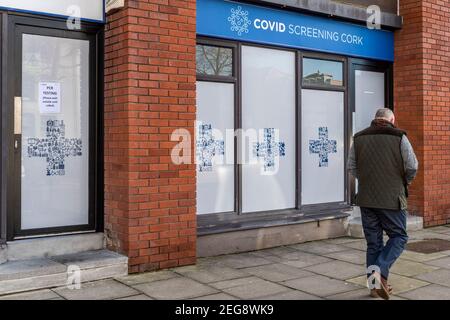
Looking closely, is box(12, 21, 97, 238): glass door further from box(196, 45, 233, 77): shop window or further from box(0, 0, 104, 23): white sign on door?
box(196, 45, 233, 77): shop window

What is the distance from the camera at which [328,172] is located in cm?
834

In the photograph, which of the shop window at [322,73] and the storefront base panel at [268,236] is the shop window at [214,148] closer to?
the storefront base panel at [268,236]

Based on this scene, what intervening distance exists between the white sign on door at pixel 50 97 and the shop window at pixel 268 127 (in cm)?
245

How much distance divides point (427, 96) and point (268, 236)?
3.76 m

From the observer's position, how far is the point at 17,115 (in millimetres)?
5621

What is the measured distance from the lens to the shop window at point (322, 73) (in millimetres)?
8016

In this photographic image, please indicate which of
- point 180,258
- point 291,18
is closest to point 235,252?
point 180,258

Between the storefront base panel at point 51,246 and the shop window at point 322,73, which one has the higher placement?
the shop window at point 322,73

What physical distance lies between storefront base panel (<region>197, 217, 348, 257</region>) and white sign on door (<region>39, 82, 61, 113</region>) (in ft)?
7.39

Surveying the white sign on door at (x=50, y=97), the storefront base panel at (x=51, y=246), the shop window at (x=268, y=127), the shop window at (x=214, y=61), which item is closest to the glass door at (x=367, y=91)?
the shop window at (x=268, y=127)

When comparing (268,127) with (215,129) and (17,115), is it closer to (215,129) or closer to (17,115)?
(215,129)

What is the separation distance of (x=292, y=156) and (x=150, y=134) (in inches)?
105

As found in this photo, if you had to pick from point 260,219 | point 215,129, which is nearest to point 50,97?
point 215,129

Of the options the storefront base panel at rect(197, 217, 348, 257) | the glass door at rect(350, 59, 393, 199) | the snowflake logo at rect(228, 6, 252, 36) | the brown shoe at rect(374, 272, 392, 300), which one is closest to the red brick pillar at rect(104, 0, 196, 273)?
the storefront base panel at rect(197, 217, 348, 257)
